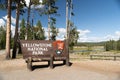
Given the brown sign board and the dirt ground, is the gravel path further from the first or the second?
the brown sign board

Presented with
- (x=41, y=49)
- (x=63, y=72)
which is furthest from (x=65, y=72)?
(x=41, y=49)

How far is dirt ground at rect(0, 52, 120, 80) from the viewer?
54.1ft

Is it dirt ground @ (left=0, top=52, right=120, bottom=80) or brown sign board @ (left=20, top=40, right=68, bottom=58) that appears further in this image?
brown sign board @ (left=20, top=40, right=68, bottom=58)

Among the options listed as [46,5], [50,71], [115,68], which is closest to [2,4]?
[50,71]

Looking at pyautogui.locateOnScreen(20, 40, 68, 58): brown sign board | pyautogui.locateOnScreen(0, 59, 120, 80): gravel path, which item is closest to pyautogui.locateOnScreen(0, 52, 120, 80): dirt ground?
pyautogui.locateOnScreen(0, 59, 120, 80): gravel path

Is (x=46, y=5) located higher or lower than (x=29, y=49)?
higher

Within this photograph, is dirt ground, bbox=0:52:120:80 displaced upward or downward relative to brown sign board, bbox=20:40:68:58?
downward

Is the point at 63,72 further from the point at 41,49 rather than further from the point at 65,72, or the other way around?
the point at 41,49

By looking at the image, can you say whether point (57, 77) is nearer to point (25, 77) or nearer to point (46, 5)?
point (25, 77)

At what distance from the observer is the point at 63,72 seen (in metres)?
18.2

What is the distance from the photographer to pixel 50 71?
61.5ft

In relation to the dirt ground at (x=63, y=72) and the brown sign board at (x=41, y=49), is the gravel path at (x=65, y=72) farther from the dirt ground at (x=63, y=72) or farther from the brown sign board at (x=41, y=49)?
the brown sign board at (x=41, y=49)

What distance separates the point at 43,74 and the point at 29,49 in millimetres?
3128

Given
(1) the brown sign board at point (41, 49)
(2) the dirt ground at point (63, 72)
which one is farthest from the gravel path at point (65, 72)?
(1) the brown sign board at point (41, 49)
